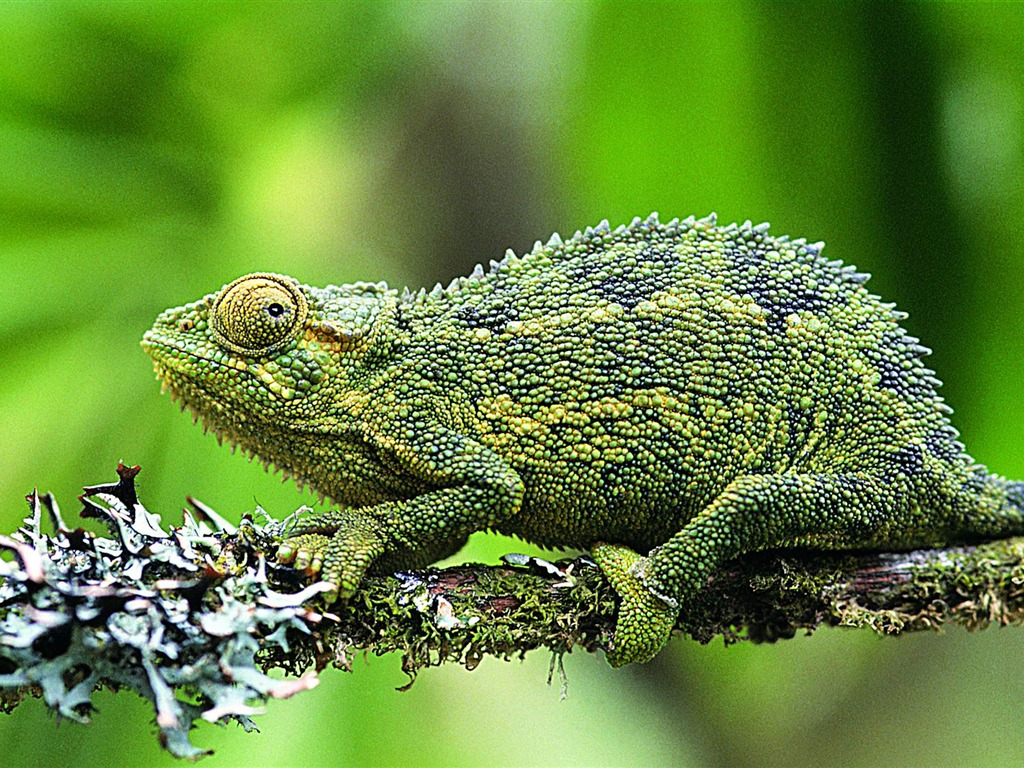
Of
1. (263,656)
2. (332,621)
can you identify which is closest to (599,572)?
Result: (332,621)

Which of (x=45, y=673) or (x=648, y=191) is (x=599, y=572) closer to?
(x=45, y=673)

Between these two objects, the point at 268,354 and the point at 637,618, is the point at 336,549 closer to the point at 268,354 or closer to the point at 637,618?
the point at 268,354

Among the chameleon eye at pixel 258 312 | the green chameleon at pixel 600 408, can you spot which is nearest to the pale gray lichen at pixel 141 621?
the green chameleon at pixel 600 408

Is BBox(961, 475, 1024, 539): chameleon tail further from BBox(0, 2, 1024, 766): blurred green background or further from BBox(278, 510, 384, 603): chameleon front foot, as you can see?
BBox(0, 2, 1024, 766): blurred green background

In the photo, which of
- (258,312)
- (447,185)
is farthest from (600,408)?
(447,185)

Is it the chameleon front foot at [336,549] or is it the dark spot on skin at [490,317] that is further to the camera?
the dark spot on skin at [490,317]

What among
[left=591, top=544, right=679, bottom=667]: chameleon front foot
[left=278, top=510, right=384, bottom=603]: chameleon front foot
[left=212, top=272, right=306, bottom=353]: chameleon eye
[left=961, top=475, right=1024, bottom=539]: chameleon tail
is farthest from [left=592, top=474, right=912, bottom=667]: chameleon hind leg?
[left=212, top=272, right=306, bottom=353]: chameleon eye

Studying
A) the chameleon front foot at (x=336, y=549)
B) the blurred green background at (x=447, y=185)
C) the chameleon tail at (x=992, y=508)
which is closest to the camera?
the chameleon front foot at (x=336, y=549)

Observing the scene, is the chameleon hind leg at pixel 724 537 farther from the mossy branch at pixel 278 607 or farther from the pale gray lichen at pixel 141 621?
the pale gray lichen at pixel 141 621

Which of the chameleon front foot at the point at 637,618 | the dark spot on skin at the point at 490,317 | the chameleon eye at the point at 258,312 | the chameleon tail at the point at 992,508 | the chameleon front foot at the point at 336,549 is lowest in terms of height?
the chameleon front foot at the point at 336,549
